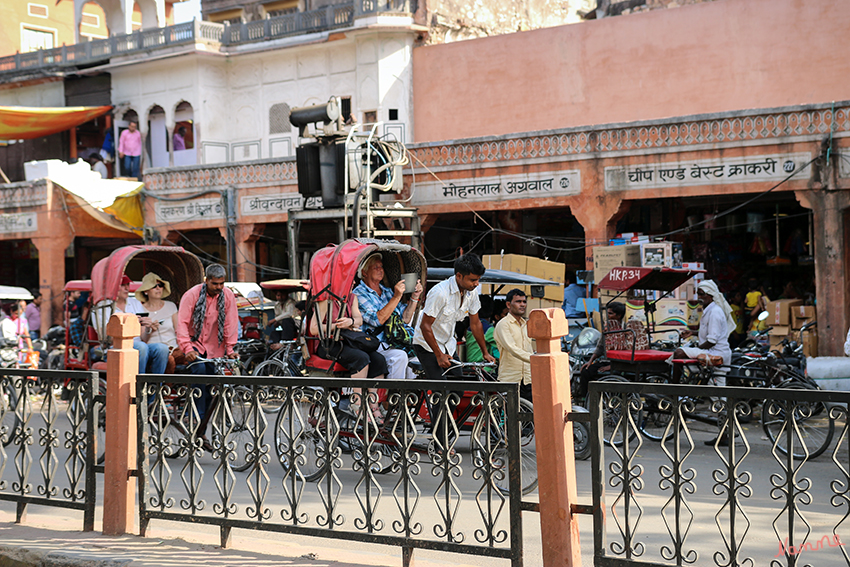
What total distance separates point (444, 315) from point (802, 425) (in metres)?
3.25

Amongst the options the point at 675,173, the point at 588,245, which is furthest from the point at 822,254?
the point at 588,245

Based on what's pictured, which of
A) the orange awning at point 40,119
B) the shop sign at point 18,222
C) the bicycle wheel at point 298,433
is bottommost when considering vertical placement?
the bicycle wheel at point 298,433

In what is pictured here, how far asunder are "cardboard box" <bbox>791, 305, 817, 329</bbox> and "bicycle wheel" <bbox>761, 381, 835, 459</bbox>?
19.3 ft

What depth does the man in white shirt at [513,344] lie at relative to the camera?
7.55 metres

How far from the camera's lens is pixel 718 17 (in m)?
20.2

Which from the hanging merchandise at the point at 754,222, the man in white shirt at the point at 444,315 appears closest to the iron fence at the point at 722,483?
the man in white shirt at the point at 444,315

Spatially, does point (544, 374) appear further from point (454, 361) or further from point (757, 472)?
point (757, 472)

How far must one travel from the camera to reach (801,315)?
582 inches

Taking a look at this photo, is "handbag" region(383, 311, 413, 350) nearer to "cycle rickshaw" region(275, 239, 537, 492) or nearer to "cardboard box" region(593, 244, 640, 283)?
"cycle rickshaw" region(275, 239, 537, 492)

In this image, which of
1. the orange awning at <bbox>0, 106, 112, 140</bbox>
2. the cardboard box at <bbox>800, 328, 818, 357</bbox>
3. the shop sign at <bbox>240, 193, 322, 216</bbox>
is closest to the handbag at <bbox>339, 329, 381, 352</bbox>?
the cardboard box at <bbox>800, 328, 818, 357</bbox>

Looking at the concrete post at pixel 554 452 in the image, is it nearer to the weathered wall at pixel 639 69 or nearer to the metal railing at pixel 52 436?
the metal railing at pixel 52 436

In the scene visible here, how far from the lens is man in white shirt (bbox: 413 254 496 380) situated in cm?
771

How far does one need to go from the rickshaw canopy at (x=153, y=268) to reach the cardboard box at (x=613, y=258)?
7.25m

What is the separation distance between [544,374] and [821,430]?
3.26 meters
